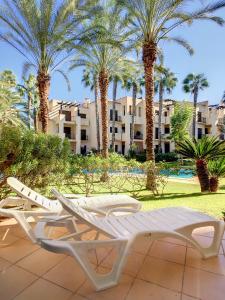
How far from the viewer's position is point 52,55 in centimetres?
1285

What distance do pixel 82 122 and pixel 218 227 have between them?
37.9m

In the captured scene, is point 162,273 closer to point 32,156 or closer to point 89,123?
point 32,156

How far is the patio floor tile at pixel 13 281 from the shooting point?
292cm

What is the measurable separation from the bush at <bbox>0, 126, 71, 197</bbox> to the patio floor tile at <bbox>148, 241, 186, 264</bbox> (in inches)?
144

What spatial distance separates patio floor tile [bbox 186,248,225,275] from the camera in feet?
11.4

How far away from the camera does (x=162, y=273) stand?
3389 mm

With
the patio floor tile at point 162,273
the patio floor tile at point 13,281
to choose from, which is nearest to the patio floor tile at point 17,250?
the patio floor tile at point 13,281

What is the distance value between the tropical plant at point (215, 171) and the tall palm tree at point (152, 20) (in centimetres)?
268

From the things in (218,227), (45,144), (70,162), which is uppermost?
(45,144)

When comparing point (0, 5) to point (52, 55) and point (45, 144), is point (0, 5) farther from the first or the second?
point (45, 144)

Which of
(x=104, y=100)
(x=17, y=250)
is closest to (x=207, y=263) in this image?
(x=17, y=250)

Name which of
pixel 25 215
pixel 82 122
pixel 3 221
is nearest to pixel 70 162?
pixel 3 221

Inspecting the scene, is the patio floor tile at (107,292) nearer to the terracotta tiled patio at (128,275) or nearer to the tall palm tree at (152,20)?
the terracotta tiled patio at (128,275)

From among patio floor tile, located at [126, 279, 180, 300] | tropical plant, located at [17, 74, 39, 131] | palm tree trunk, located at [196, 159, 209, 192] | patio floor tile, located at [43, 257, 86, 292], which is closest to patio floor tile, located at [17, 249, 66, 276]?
patio floor tile, located at [43, 257, 86, 292]
